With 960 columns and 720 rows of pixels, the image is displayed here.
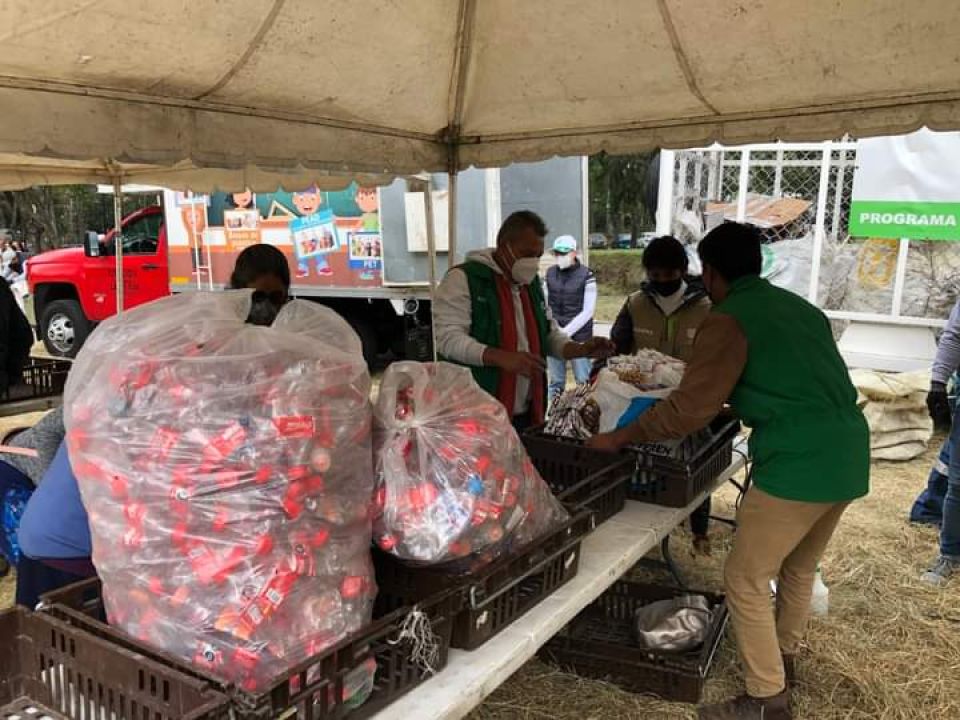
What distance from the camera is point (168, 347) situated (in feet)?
4.32

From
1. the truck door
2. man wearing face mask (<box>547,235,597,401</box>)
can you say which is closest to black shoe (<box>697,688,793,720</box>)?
man wearing face mask (<box>547,235,597,401</box>)

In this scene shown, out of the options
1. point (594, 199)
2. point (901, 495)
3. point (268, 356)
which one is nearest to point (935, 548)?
point (901, 495)

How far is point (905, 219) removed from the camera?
614 cm

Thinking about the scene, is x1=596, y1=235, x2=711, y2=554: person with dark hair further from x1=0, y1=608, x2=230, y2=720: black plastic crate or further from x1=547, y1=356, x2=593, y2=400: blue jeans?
x1=547, y1=356, x2=593, y2=400: blue jeans

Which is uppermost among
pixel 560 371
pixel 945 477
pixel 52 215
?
pixel 52 215

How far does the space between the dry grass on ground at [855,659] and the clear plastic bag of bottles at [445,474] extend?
1.21 meters

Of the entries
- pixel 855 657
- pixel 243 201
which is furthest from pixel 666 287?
pixel 243 201

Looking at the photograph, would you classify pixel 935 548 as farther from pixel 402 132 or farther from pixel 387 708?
pixel 387 708

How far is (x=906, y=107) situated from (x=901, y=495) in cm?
322

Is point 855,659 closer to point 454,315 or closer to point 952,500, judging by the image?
point 952,500

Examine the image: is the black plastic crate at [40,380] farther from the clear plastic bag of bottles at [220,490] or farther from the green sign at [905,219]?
the green sign at [905,219]

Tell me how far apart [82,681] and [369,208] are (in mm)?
6772

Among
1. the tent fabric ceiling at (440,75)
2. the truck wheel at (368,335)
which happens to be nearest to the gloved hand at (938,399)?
the tent fabric ceiling at (440,75)

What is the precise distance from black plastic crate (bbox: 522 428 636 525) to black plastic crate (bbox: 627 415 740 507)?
0.16 ft
